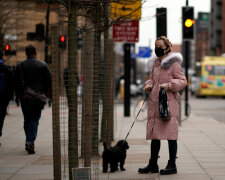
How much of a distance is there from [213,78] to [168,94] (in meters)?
36.1

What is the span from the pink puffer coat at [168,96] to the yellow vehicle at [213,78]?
116 ft

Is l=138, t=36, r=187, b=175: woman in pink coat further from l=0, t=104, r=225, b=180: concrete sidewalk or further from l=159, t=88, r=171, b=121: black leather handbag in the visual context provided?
l=0, t=104, r=225, b=180: concrete sidewalk

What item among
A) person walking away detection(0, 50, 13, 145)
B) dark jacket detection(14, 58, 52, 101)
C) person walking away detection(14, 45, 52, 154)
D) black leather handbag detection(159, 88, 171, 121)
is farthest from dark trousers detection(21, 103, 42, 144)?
black leather handbag detection(159, 88, 171, 121)

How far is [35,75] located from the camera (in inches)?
382

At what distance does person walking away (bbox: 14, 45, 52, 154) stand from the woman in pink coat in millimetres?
2759

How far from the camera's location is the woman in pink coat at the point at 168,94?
7.33 meters

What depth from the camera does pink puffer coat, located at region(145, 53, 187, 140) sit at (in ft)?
24.0

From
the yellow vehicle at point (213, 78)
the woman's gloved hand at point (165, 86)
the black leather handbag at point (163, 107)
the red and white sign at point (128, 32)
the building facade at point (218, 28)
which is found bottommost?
the yellow vehicle at point (213, 78)

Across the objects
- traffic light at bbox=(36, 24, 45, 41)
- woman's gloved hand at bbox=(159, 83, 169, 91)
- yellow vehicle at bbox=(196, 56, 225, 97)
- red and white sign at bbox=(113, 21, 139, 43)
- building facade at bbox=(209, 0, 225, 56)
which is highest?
building facade at bbox=(209, 0, 225, 56)

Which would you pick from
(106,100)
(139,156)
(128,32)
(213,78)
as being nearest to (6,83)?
(106,100)

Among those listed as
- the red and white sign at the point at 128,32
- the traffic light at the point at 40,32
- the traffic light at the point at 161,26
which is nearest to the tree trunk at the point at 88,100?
the traffic light at the point at 161,26

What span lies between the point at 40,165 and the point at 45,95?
1813 mm

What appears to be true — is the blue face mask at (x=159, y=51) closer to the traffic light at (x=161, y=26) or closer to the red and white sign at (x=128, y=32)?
the traffic light at (x=161, y=26)

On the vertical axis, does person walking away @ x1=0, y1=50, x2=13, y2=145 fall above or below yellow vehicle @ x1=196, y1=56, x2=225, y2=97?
above
